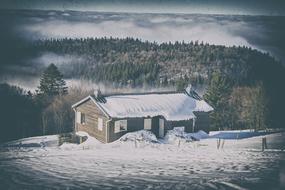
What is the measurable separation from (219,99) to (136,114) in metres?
1.56

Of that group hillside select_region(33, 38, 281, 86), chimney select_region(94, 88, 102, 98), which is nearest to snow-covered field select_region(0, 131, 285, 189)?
chimney select_region(94, 88, 102, 98)

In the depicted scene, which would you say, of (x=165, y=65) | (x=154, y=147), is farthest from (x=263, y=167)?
(x=165, y=65)

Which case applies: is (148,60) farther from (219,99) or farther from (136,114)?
(219,99)

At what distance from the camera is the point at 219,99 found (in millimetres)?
8938

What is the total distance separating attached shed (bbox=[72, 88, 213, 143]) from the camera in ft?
27.9

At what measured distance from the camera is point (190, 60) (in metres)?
8.96

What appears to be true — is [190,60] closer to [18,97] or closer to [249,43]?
[249,43]

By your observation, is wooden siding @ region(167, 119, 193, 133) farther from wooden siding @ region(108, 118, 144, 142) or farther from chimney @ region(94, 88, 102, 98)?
chimney @ region(94, 88, 102, 98)

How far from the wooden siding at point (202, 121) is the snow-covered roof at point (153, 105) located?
0.27 ft

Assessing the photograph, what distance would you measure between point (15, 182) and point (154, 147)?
2428 millimetres

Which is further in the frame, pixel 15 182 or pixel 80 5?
pixel 80 5

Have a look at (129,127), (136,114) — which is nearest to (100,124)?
(129,127)

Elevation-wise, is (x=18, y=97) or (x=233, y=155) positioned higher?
(x=18, y=97)

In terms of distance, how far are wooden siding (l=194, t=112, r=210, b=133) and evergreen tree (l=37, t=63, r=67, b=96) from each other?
2.38m
